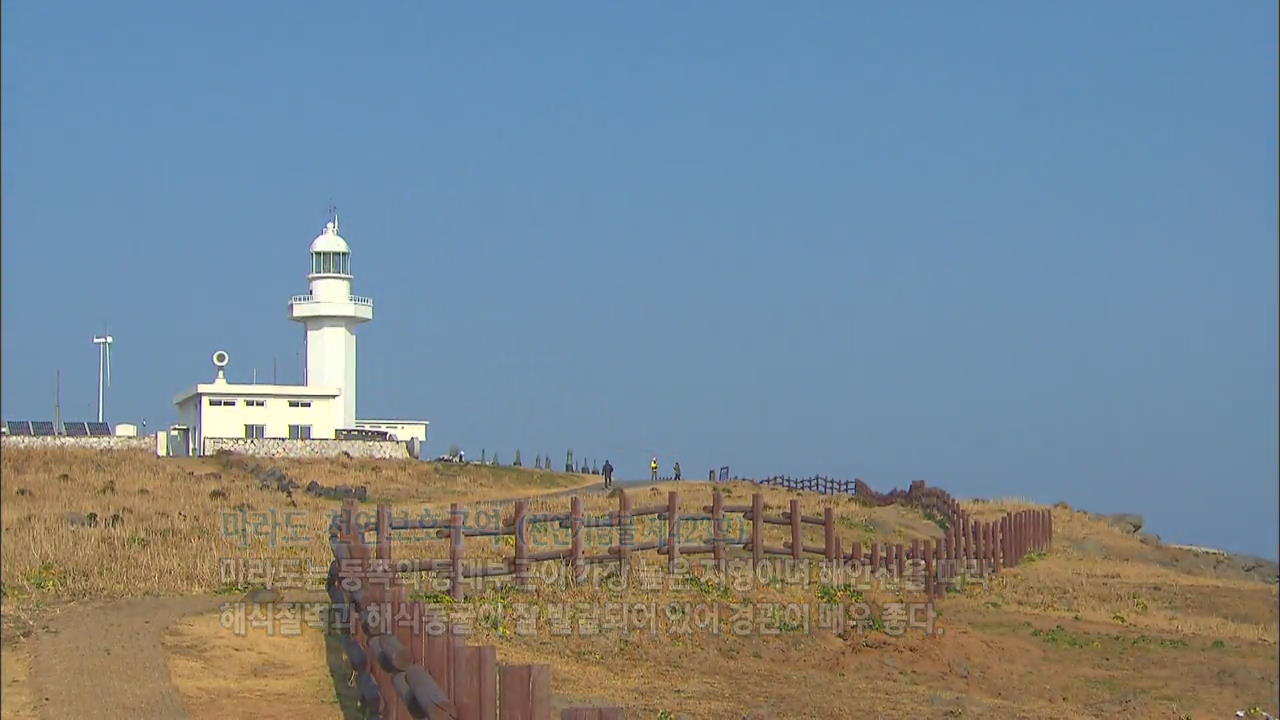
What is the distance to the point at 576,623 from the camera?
17.7m

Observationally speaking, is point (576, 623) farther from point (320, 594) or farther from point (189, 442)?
point (189, 442)

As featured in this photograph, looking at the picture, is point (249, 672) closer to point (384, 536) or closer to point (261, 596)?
point (261, 596)

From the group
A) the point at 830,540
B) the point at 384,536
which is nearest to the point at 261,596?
the point at 384,536

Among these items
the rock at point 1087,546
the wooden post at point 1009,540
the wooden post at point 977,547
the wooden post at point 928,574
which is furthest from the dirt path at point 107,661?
the rock at point 1087,546

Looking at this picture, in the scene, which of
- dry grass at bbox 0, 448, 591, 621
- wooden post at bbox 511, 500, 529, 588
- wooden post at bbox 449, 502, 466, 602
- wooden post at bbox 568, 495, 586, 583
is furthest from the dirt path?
wooden post at bbox 568, 495, 586, 583

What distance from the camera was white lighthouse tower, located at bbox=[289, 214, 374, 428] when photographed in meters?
68.0

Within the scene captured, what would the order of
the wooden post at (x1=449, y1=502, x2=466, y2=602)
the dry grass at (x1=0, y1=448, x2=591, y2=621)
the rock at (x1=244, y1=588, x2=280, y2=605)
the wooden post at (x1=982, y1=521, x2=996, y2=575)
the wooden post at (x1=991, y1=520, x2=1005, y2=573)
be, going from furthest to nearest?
the wooden post at (x1=991, y1=520, x2=1005, y2=573) < the wooden post at (x1=982, y1=521, x2=996, y2=575) < the wooden post at (x1=449, y1=502, x2=466, y2=602) < the rock at (x1=244, y1=588, x2=280, y2=605) < the dry grass at (x1=0, y1=448, x2=591, y2=621)

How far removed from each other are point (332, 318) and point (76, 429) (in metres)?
19.3

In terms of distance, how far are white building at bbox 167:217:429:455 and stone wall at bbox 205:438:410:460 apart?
2.10m

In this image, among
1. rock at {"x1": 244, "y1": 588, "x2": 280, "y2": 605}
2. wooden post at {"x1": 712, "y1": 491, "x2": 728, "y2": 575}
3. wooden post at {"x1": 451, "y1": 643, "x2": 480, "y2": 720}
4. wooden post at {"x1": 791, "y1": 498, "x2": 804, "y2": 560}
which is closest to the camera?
wooden post at {"x1": 451, "y1": 643, "x2": 480, "y2": 720}

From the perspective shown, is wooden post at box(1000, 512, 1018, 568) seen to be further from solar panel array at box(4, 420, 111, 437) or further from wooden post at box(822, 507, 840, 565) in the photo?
solar panel array at box(4, 420, 111, 437)

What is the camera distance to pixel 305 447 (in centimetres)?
5700

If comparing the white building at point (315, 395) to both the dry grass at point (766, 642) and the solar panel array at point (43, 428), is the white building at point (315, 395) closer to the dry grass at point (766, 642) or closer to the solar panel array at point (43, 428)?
the solar panel array at point (43, 428)

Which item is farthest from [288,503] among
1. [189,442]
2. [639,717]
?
[189,442]
